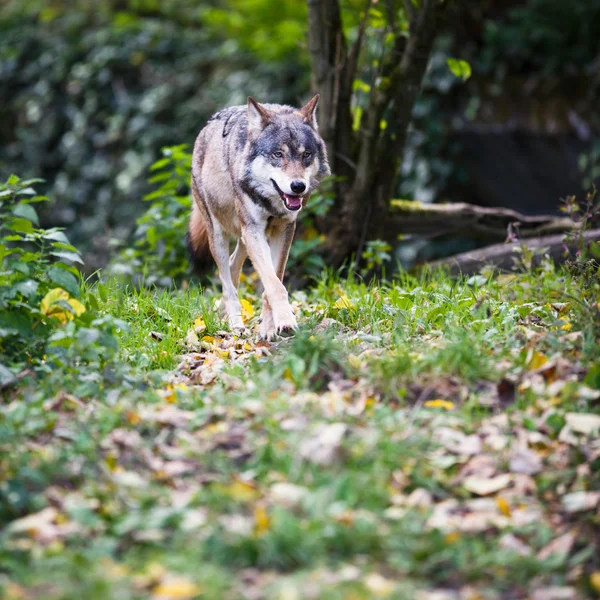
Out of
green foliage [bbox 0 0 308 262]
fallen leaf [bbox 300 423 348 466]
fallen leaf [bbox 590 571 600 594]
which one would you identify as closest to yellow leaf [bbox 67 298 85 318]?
fallen leaf [bbox 300 423 348 466]

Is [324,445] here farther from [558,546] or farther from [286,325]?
[286,325]

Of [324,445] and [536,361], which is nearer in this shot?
[324,445]

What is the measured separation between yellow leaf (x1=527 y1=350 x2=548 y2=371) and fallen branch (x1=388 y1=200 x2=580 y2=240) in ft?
11.9

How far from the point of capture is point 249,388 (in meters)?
3.88

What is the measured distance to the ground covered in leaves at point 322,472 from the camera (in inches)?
107

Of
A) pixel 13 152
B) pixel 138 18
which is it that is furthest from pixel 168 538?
pixel 138 18

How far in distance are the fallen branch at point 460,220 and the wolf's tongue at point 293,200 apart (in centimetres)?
232

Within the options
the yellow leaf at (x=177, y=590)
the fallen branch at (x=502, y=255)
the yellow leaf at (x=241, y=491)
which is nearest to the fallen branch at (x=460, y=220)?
the fallen branch at (x=502, y=255)

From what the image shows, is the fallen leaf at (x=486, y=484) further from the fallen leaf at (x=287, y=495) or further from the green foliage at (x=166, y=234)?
the green foliage at (x=166, y=234)

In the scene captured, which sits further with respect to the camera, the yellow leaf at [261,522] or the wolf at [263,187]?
the wolf at [263,187]

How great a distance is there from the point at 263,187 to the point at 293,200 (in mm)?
269

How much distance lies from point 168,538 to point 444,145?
Result: 8246mm

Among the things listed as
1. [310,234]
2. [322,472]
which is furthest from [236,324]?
[322,472]

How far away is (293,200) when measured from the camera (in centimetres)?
525
